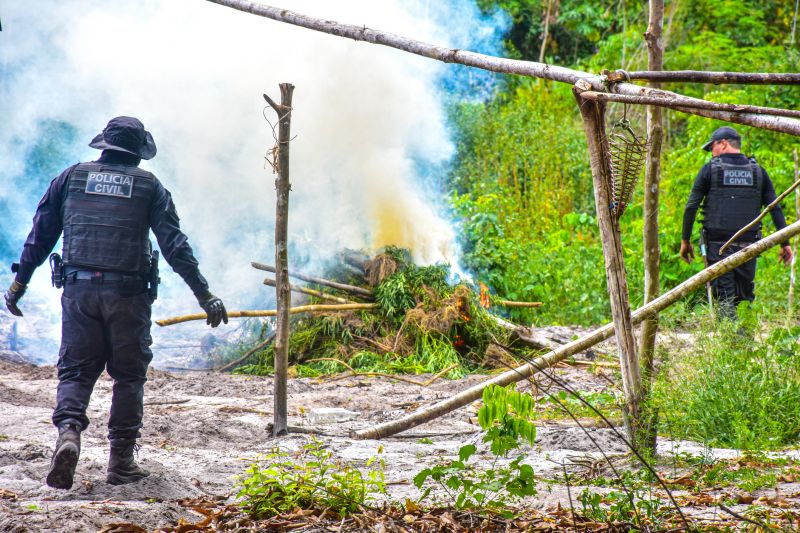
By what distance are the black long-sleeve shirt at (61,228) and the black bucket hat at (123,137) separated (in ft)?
0.14

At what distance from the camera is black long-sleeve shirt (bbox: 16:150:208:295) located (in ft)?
15.3

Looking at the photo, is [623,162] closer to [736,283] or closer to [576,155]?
[736,283]

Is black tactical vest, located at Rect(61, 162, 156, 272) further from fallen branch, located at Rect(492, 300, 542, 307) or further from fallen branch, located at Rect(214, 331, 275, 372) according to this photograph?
fallen branch, located at Rect(492, 300, 542, 307)

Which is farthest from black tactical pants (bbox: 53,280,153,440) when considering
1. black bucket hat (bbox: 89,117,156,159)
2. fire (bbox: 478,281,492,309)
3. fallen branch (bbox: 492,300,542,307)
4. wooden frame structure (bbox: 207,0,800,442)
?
fallen branch (bbox: 492,300,542,307)

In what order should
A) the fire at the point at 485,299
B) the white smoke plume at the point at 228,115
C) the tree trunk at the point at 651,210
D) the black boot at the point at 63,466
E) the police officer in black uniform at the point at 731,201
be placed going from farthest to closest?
the white smoke plume at the point at 228,115, the fire at the point at 485,299, the police officer in black uniform at the point at 731,201, the tree trunk at the point at 651,210, the black boot at the point at 63,466

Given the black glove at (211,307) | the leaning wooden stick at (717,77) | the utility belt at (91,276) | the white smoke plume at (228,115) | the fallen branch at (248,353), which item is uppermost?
the white smoke plume at (228,115)

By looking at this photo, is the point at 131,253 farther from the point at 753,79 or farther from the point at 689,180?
the point at 689,180

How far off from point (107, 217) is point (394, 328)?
17.3 ft

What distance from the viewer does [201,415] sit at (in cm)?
648

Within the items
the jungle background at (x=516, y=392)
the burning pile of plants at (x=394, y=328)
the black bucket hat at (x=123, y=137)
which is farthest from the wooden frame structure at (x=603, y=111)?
the burning pile of plants at (x=394, y=328)

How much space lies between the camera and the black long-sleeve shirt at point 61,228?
466cm

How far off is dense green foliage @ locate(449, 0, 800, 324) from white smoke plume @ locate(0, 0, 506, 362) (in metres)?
1.23

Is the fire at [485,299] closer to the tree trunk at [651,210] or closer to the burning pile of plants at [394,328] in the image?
the burning pile of plants at [394,328]

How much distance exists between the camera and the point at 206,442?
5.62m
